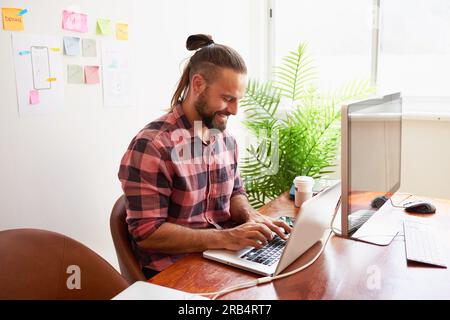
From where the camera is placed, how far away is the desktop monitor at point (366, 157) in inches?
43.2

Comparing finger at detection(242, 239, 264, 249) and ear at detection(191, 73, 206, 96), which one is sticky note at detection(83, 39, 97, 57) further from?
finger at detection(242, 239, 264, 249)

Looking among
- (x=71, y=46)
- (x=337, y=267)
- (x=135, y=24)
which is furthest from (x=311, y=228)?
(x=135, y=24)

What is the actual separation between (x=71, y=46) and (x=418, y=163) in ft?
7.00

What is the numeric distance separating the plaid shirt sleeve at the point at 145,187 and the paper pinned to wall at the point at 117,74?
71 cm

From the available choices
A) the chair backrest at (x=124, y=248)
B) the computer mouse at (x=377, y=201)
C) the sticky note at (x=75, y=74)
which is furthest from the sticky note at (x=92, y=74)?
the computer mouse at (x=377, y=201)

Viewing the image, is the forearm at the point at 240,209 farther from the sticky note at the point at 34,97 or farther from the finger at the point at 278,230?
the sticky note at the point at 34,97

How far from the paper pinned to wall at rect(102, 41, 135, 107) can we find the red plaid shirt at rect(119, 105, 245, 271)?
593mm

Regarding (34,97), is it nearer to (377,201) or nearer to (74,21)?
(74,21)

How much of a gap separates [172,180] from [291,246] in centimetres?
49

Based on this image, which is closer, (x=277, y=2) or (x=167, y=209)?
(x=167, y=209)

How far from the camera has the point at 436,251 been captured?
1.21 meters

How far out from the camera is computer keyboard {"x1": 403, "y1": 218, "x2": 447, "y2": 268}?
1.16m

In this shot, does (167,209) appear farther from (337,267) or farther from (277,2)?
(277,2)

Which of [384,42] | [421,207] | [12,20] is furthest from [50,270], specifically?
[384,42]
